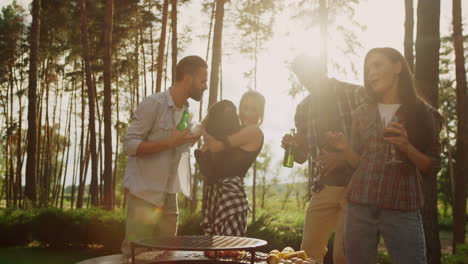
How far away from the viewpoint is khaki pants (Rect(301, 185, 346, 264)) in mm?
3477

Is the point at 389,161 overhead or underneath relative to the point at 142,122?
underneath

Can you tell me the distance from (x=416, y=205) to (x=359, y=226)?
304 millimetres

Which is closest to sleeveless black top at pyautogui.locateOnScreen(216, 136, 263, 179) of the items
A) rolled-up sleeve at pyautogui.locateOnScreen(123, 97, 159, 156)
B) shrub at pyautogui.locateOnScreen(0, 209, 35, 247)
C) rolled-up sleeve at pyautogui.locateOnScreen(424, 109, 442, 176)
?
rolled-up sleeve at pyautogui.locateOnScreen(123, 97, 159, 156)

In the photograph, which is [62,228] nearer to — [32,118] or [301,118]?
[32,118]

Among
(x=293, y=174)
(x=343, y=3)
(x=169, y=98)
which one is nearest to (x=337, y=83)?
(x=169, y=98)

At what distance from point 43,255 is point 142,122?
7976mm

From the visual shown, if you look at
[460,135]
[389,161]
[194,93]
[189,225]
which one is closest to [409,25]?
[460,135]

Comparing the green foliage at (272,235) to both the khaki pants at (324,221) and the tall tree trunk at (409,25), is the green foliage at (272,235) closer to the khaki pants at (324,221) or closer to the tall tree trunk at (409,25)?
the khaki pants at (324,221)

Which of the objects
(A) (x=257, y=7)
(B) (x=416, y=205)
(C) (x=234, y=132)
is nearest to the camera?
(B) (x=416, y=205)

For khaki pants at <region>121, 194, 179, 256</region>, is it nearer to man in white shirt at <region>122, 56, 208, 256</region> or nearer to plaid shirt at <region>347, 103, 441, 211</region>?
man in white shirt at <region>122, 56, 208, 256</region>

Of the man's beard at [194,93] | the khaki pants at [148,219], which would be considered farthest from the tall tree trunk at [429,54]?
the khaki pants at [148,219]

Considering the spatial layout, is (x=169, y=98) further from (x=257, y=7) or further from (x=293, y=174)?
(x=293, y=174)

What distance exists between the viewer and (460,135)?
12852 millimetres

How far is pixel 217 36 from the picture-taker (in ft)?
37.9
